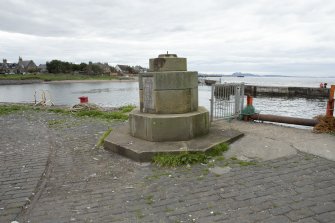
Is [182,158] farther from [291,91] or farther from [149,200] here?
[291,91]

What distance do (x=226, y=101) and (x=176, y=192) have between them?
19.7 ft

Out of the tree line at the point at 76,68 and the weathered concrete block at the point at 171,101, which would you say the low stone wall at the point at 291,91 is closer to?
the weathered concrete block at the point at 171,101

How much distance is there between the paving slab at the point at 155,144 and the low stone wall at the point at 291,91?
150 feet

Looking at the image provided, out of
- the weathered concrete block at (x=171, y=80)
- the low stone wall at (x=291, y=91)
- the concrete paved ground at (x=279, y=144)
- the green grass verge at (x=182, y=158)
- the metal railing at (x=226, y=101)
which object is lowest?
the low stone wall at (x=291, y=91)

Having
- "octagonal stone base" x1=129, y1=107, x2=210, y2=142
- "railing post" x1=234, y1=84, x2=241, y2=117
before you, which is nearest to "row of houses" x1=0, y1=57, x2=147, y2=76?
"railing post" x1=234, y1=84, x2=241, y2=117

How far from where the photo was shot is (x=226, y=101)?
999 centimetres

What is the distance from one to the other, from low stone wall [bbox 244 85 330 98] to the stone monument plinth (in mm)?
45934

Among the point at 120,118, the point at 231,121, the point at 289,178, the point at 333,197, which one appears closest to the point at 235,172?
the point at 289,178

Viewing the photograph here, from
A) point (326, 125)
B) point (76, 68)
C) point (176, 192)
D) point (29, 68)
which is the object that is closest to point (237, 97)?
point (326, 125)

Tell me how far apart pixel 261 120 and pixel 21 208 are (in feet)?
27.0

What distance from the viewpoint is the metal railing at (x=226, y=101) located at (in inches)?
386

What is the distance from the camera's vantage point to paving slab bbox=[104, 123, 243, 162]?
620 centimetres

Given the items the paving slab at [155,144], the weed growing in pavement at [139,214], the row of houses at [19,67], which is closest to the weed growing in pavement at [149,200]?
the weed growing in pavement at [139,214]

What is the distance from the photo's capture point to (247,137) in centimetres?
762
